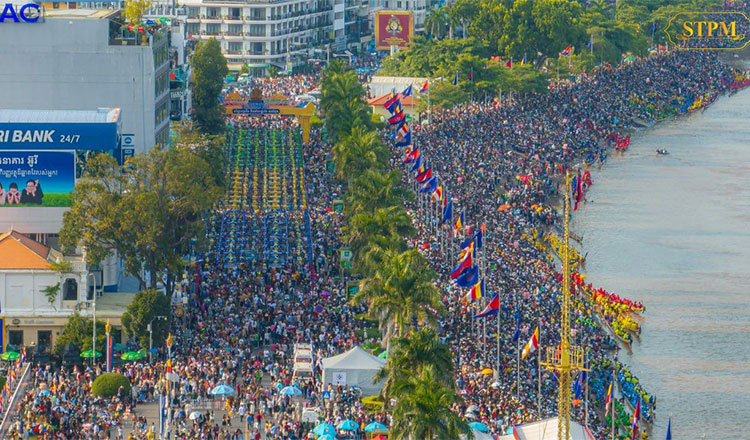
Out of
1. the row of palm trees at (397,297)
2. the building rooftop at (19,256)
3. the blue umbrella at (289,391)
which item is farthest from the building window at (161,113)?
the blue umbrella at (289,391)

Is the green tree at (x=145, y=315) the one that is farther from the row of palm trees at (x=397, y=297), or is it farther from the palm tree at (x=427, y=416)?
the palm tree at (x=427, y=416)

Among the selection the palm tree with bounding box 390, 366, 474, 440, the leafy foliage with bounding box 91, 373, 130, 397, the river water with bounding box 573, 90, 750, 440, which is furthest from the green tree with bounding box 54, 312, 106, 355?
the river water with bounding box 573, 90, 750, 440

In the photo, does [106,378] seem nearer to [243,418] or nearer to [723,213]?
[243,418]

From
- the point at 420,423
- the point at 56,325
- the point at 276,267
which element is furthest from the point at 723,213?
the point at 420,423

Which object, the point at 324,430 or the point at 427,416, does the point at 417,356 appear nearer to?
the point at 324,430

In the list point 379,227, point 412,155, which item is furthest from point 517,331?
point 412,155

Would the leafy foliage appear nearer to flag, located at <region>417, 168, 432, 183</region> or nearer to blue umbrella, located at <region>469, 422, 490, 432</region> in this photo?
blue umbrella, located at <region>469, 422, 490, 432</region>
